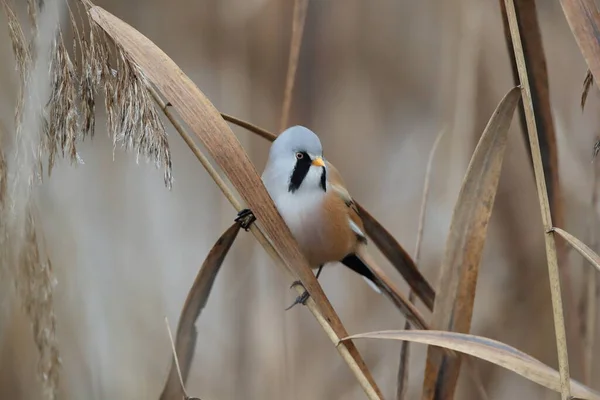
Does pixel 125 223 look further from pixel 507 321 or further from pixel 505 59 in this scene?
pixel 505 59

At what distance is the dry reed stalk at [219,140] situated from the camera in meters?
0.77

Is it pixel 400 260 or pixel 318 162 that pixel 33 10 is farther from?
pixel 400 260

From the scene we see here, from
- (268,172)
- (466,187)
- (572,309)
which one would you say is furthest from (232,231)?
(572,309)

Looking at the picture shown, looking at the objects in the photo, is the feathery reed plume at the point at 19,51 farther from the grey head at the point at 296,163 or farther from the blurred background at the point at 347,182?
the blurred background at the point at 347,182

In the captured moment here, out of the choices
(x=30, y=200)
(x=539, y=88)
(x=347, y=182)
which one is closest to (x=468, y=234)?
(x=539, y=88)

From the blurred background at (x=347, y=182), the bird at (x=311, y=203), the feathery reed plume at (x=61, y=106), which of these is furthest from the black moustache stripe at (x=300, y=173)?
the blurred background at (x=347, y=182)

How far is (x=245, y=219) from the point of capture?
973mm

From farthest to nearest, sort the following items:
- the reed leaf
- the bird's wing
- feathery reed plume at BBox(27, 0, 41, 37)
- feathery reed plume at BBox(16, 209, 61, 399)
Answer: the bird's wing, feathery reed plume at BBox(16, 209, 61, 399), feathery reed plume at BBox(27, 0, 41, 37), the reed leaf

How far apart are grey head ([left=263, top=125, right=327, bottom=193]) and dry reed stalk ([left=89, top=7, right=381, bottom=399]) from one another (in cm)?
26

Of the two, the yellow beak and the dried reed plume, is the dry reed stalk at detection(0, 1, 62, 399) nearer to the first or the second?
the dried reed plume

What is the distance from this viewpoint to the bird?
1.04 metres

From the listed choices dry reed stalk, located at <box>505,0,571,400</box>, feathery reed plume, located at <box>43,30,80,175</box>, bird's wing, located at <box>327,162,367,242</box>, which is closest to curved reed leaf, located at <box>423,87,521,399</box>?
dry reed stalk, located at <box>505,0,571,400</box>

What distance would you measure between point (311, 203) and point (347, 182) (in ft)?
2.47

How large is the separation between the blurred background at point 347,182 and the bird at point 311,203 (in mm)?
380
